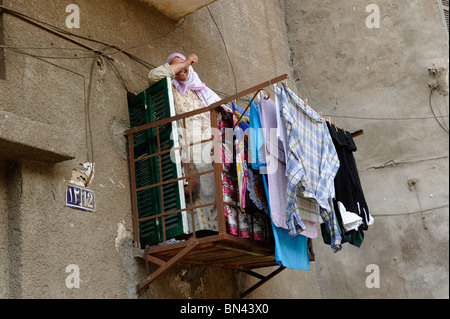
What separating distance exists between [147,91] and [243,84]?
7.31 feet

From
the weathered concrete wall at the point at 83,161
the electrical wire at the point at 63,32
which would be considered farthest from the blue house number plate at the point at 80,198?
the electrical wire at the point at 63,32

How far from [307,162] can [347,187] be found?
30.8 inches

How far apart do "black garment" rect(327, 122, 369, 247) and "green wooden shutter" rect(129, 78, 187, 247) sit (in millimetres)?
1421

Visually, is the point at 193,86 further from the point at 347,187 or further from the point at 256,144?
the point at 347,187

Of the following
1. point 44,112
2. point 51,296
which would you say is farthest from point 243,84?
point 51,296


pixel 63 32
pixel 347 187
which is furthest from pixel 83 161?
pixel 347 187

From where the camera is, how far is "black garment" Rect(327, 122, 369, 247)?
18.1 ft

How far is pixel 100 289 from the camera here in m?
4.59

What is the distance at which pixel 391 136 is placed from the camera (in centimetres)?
798

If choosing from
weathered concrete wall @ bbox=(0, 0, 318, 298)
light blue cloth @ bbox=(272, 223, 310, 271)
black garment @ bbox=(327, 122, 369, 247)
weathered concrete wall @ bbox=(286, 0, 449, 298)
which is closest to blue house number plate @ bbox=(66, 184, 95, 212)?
weathered concrete wall @ bbox=(0, 0, 318, 298)

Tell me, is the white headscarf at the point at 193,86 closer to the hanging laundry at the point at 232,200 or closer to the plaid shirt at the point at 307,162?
the hanging laundry at the point at 232,200

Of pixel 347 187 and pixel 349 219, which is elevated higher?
pixel 347 187

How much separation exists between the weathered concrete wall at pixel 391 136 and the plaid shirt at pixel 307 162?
2.66 metres
